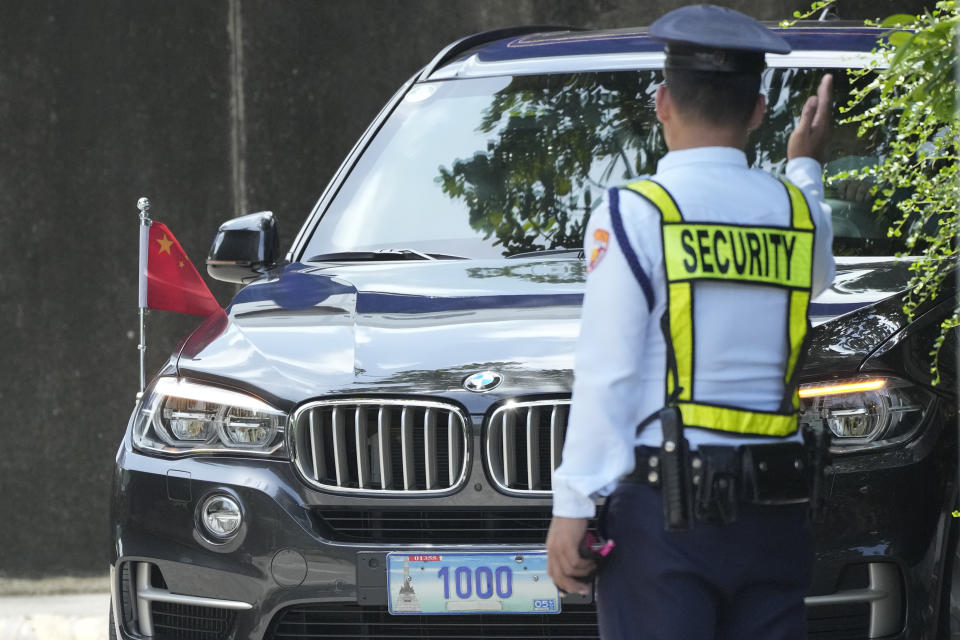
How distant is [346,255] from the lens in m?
4.43

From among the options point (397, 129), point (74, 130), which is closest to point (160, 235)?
point (74, 130)

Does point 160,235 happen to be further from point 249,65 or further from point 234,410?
point 234,410

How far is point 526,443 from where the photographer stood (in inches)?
132

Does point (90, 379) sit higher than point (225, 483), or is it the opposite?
point (225, 483)

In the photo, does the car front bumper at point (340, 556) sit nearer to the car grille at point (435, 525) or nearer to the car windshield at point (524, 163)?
the car grille at point (435, 525)

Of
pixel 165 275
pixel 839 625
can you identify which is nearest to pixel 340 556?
pixel 839 625

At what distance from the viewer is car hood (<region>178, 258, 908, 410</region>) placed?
338 centimetres

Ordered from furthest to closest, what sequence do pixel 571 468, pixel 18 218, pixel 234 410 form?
pixel 18 218 < pixel 234 410 < pixel 571 468

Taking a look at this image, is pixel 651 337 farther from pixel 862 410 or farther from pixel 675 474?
pixel 862 410

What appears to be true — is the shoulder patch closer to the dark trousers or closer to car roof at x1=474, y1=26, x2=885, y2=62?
the dark trousers

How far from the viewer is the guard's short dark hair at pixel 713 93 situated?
238 centimetres

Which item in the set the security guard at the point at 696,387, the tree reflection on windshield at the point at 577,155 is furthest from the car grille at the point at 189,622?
the security guard at the point at 696,387

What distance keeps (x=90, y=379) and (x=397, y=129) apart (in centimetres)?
350

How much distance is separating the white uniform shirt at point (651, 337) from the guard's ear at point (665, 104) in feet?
0.24
